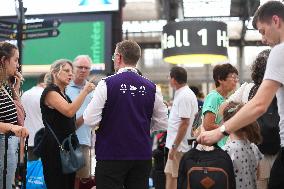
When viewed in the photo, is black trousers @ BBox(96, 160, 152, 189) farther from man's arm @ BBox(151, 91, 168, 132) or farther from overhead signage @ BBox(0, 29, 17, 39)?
overhead signage @ BBox(0, 29, 17, 39)

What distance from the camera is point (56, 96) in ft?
10.3

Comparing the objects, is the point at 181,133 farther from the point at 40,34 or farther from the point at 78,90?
the point at 40,34

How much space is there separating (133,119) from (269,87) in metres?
1.07

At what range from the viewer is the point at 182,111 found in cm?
466

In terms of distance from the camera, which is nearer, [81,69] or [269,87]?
[269,87]

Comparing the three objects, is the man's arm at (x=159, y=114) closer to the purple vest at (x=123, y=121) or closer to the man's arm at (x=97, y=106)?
the purple vest at (x=123, y=121)

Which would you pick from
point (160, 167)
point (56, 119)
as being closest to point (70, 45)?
point (160, 167)

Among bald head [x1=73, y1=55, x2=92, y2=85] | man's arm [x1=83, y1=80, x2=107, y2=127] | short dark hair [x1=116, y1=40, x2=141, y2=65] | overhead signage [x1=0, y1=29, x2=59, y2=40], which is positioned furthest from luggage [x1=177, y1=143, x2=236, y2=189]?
overhead signage [x1=0, y1=29, x2=59, y2=40]

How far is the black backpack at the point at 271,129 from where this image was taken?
2.50 metres

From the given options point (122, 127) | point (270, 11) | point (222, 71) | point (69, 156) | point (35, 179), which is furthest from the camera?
point (222, 71)

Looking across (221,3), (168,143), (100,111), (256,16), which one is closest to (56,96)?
(100,111)

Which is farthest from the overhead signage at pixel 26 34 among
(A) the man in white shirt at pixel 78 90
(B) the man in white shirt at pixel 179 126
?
(B) the man in white shirt at pixel 179 126

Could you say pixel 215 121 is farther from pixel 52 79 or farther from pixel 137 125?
pixel 52 79

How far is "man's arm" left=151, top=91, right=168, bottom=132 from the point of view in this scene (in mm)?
3025
